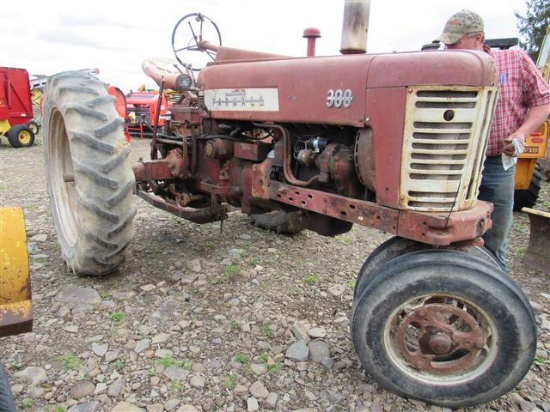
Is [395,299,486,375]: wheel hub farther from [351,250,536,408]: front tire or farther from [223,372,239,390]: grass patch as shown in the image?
[223,372,239,390]: grass patch

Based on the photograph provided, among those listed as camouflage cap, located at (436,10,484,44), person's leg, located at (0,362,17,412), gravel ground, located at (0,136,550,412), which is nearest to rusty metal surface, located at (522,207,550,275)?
gravel ground, located at (0,136,550,412)

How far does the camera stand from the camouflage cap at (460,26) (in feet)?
8.53

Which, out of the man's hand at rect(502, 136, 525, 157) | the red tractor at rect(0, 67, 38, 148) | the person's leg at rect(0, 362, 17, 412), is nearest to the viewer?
the person's leg at rect(0, 362, 17, 412)

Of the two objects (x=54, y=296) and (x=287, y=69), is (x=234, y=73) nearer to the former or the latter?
(x=287, y=69)

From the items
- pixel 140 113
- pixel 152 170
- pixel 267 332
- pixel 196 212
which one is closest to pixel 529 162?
pixel 196 212

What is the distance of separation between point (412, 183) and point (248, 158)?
1.31m

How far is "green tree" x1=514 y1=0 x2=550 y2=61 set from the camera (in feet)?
78.9

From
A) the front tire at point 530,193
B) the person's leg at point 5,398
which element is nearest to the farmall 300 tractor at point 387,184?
the person's leg at point 5,398

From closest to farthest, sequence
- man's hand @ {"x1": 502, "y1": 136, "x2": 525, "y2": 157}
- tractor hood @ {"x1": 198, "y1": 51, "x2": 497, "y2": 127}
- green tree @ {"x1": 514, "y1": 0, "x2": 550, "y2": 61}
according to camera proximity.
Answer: tractor hood @ {"x1": 198, "y1": 51, "x2": 497, "y2": 127} → man's hand @ {"x1": 502, "y1": 136, "x2": 525, "y2": 157} → green tree @ {"x1": 514, "y1": 0, "x2": 550, "y2": 61}

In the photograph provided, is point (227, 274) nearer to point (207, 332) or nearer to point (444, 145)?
point (207, 332)

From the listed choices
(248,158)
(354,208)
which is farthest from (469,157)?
(248,158)

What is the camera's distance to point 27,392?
216cm

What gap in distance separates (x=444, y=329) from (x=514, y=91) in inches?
59.9

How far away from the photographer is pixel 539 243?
12.9 feet
